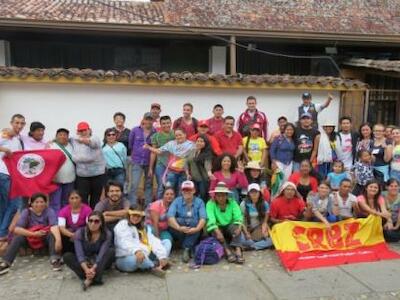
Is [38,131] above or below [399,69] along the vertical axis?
below

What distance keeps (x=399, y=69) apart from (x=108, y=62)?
6804 mm

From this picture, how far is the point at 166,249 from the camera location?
5605 mm

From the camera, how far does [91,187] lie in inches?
251

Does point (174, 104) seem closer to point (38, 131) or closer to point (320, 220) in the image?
point (38, 131)

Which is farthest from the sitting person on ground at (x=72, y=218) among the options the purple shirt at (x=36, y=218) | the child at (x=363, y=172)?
the child at (x=363, y=172)

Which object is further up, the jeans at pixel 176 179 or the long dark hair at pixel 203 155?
the long dark hair at pixel 203 155

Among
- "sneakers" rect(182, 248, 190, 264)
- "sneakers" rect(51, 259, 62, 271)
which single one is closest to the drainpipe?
"sneakers" rect(182, 248, 190, 264)

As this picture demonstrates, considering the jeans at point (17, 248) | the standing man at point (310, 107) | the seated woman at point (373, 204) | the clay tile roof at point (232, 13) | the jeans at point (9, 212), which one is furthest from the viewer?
the clay tile roof at point (232, 13)

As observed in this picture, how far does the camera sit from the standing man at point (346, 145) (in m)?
7.21

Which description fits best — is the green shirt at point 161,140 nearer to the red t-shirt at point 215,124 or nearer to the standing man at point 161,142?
the standing man at point 161,142

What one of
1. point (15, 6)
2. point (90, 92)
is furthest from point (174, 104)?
point (15, 6)

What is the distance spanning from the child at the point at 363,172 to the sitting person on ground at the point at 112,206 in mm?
3439

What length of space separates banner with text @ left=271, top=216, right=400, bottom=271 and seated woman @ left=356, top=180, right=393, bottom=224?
0.39ft

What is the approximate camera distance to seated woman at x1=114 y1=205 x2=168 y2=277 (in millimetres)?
5246
